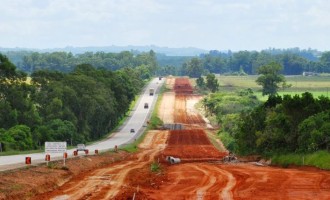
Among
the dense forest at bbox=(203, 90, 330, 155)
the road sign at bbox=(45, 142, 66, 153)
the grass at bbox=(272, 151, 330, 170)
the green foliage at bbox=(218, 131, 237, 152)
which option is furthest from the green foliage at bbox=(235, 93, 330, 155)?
the green foliage at bbox=(218, 131, 237, 152)

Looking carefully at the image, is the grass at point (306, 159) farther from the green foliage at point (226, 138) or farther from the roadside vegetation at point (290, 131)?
the green foliage at point (226, 138)

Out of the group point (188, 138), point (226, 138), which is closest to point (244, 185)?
point (226, 138)

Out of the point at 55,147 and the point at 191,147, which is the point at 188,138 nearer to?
the point at 191,147

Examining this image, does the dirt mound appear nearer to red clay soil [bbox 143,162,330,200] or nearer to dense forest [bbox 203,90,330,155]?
dense forest [bbox 203,90,330,155]

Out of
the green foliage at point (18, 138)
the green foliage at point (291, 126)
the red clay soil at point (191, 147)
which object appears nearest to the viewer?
the green foliage at point (291, 126)

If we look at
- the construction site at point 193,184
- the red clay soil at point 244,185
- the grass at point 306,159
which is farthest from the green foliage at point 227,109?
the red clay soil at point 244,185

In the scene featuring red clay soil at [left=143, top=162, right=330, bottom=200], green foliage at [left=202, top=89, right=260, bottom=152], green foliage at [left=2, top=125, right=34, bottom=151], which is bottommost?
green foliage at [left=202, top=89, right=260, bottom=152]

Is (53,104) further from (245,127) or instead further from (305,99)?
(305,99)

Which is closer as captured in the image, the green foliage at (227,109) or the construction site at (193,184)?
the construction site at (193,184)

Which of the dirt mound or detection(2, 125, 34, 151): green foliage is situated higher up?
detection(2, 125, 34, 151): green foliage

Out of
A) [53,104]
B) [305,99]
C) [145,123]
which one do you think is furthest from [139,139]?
[305,99]
